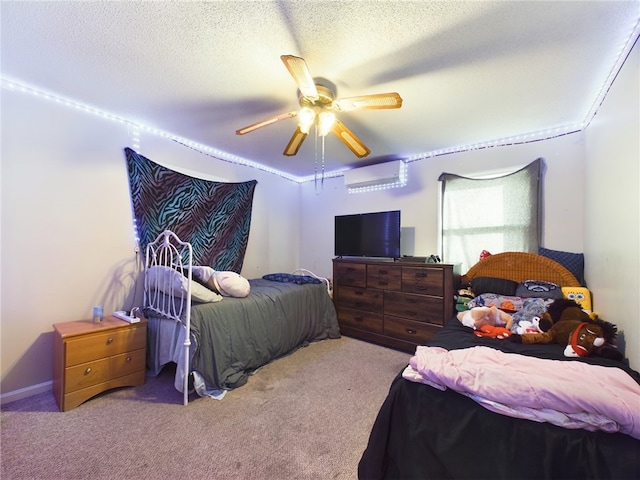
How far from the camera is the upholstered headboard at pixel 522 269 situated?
245cm

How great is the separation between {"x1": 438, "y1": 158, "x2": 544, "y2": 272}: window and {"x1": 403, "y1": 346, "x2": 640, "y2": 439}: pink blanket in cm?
Answer: 201

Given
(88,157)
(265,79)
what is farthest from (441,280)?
(88,157)

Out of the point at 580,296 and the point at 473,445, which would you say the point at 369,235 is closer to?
the point at 580,296

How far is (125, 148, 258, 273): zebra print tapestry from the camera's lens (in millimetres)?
2602

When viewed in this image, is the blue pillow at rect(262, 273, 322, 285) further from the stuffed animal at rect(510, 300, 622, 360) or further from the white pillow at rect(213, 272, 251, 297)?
the stuffed animal at rect(510, 300, 622, 360)

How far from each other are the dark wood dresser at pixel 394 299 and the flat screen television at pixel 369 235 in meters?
0.22

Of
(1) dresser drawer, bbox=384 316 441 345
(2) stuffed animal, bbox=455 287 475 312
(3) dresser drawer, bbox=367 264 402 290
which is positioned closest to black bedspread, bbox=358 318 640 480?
(2) stuffed animal, bbox=455 287 475 312

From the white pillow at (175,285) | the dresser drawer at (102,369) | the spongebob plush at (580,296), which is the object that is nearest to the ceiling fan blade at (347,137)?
the white pillow at (175,285)

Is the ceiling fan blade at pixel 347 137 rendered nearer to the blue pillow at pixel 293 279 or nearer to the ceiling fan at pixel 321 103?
the ceiling fan at pixel 321 103

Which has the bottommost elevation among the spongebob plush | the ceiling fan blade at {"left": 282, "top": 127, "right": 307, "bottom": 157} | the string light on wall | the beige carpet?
the beige carpet

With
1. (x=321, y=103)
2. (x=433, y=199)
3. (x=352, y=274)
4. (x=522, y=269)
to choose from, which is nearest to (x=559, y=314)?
(x=522, y=269)

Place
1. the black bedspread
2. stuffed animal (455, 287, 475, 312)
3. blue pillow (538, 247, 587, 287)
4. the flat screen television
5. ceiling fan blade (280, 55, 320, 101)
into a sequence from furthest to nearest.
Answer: the flat screen television < stuffed animal (455, 287, 475, 312) < blue pillow (538, 247, 587, 287) < ceiling fan blade (280, 55, 320, 101) < the black bedspread

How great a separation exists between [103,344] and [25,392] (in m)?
0.68

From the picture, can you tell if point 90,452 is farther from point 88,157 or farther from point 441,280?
point 441,280
